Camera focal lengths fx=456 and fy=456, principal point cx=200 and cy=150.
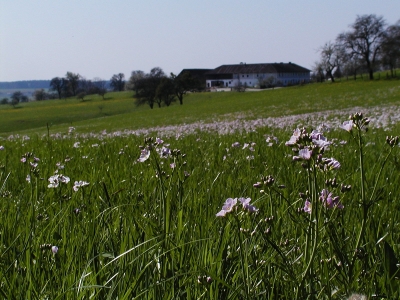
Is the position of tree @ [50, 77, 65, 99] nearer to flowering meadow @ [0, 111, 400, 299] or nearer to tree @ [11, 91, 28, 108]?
tree @ [11, 91, 28, 108]

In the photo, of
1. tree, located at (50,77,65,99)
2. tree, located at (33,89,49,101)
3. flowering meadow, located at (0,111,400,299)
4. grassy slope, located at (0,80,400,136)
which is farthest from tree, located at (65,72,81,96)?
flowering meadow, located at (0,111,400,299)

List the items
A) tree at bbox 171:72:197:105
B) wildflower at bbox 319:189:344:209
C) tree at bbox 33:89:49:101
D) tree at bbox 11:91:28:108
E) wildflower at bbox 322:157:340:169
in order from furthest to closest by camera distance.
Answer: tree at bbox 33:89:49:101, tree at bbox 11:91:28:108, tree at bbox 171:72:197:105, wildflower at bbox 322:157:340:169, wildflower at bbox 319:189:344:209

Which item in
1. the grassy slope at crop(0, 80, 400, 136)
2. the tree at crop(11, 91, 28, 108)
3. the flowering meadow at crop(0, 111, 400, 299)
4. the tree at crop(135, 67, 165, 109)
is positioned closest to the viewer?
the flowering meadow at crop(0, 111, 400, 299)

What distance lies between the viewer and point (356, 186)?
3.64 m

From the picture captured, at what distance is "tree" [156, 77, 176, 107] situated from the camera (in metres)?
112

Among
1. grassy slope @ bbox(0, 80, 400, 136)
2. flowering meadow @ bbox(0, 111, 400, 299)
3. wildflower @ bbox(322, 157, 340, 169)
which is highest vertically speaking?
wildflower @ bbox(322, 157, 340, 169)

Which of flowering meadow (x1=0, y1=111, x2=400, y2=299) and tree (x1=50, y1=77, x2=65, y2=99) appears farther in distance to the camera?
tree (x1=50, y1=77, x2=65, y2=99)

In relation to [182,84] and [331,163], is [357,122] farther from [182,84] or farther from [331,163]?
[182,84]

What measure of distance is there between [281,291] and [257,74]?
201m

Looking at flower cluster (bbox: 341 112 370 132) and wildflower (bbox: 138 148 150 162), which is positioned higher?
flower cluster (bbox: 341 112 370 132)

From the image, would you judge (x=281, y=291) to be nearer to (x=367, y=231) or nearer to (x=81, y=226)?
(x=367, y=231)

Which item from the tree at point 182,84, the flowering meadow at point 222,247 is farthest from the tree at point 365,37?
the flowering meadow at point 222,247

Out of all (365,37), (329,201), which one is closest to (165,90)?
(365,37)

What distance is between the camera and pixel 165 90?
371ft
